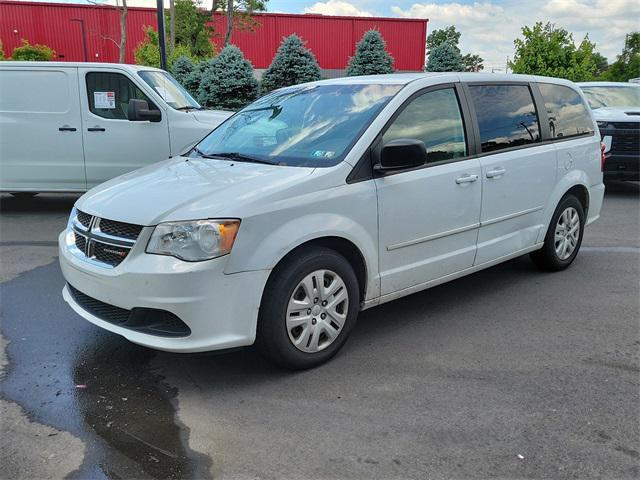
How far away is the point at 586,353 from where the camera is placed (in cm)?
383

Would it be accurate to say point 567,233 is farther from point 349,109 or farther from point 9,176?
point 9,176

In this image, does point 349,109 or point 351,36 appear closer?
point 349,109

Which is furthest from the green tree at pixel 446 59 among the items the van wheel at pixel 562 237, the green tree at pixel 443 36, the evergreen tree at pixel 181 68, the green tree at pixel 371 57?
the green tree at pixel 443 36

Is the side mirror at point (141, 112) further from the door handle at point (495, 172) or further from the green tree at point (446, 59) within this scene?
the green tree at point (446, 59)

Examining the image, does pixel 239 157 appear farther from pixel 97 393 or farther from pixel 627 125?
pixel 627 125

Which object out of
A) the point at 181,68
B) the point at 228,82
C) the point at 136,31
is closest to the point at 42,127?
the point at 228,82

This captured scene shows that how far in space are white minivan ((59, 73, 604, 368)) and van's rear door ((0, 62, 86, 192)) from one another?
3.94 meters

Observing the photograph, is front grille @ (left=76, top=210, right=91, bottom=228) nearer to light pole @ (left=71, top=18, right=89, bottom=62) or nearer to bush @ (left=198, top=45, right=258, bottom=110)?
bush @ (left=198, top=45, right=258, bottom=110)

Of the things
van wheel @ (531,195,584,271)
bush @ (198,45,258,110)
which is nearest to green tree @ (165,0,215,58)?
bush @ (198,45,258,110)

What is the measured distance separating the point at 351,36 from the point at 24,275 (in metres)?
39.9

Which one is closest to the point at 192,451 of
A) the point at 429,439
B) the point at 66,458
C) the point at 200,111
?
the point at 66,458

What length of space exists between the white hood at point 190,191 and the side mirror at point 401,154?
1.59 feet

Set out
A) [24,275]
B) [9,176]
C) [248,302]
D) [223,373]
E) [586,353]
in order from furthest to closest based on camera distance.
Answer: [9,176] < [24,275] < [586,353] < [223,373] < [248,302]

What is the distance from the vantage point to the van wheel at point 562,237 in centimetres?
529
